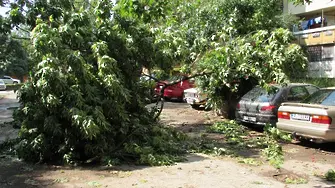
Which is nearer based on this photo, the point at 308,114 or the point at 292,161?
the point at 292,161

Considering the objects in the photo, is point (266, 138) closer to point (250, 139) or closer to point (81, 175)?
point (250, 139)

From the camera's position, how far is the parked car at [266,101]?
10.4 m

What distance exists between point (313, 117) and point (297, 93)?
111 inches

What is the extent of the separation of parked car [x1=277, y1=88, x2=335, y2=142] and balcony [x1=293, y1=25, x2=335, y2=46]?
1484 centimetres

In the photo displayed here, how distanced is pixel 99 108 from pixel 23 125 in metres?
1.68

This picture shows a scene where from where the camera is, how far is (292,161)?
7.82 m

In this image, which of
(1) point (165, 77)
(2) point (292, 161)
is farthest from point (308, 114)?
(1) point (165, 77)

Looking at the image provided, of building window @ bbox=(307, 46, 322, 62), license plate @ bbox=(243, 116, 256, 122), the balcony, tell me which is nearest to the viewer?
license plate @ bbox=(243, 116, 256, 122)

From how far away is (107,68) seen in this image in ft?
24.1

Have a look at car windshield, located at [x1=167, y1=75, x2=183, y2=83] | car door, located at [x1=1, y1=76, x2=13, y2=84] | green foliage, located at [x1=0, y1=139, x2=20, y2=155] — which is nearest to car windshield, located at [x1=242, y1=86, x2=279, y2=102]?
car windshield, located at [x1=167, y1=75, x2=183, y2=83]

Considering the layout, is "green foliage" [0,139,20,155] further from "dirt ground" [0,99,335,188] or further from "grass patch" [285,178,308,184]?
"grass patch" [285,178,308,184]

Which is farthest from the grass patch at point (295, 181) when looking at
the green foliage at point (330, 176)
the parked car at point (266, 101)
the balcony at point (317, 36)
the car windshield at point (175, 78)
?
the balcony at point (317, 36)

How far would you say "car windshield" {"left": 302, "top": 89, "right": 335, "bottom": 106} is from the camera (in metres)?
8.57

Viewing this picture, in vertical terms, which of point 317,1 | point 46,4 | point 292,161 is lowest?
point 292,161
